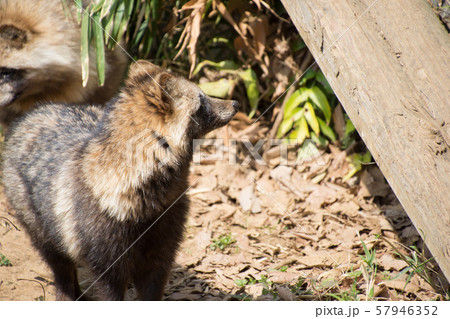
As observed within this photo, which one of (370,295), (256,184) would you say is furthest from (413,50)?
(256,184)

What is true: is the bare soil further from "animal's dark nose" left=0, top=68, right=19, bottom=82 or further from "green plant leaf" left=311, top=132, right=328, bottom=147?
"animal's dark nose" left=0, top=68, right=19, bottom=82

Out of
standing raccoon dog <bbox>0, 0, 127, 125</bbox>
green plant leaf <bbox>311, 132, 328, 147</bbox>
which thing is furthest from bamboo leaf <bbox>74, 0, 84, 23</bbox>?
green plant leaf <bbox>311, 132, 328, 147</bbox>

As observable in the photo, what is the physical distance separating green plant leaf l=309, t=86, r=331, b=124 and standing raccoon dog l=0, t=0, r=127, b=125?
192 cm

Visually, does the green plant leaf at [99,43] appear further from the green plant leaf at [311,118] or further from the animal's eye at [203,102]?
the green plant leaf at [311,118]

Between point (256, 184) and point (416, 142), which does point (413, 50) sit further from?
point (256, 184)

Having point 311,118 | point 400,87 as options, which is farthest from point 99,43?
point 400,87

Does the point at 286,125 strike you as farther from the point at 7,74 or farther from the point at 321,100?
the point at 7,74

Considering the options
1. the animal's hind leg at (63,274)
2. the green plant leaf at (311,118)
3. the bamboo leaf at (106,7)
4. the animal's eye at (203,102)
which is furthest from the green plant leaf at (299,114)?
the animal's hind leg at (63,274)

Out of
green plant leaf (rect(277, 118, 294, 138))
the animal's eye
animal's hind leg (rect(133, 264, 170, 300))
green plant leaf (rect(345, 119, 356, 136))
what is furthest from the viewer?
green plant leaf (rect(277, 118, 294, 138))

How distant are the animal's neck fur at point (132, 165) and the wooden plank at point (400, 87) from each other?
106 cm

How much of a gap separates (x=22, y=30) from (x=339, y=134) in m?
3.02

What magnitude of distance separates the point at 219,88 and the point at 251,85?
320mm

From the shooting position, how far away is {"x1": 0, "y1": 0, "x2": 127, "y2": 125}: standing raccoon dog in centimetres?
447

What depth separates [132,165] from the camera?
2879 millimetres
